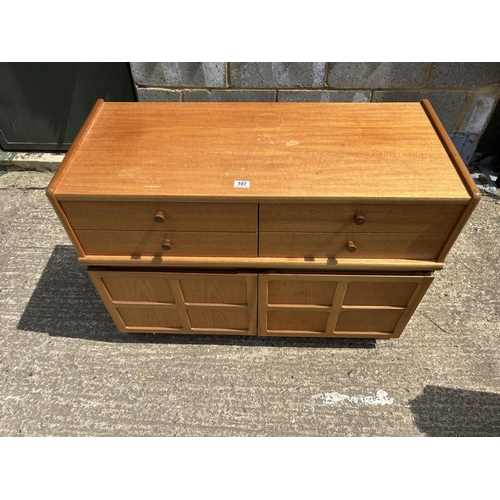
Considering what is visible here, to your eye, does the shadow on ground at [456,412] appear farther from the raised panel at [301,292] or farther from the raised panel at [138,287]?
the raised panel at [138,287]

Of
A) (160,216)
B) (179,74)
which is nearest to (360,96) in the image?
(179,74)

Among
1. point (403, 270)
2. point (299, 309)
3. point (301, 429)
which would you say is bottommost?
point (301, 429)

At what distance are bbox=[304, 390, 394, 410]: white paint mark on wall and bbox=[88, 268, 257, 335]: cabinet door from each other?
553 millimetres

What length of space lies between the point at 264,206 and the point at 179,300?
85cm

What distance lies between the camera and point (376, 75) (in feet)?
9.34

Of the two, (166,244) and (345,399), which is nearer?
(166,244)

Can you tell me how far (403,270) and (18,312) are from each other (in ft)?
8.52

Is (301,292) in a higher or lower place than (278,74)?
lower

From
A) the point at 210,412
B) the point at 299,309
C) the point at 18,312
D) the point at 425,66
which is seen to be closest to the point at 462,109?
the point at 425,66

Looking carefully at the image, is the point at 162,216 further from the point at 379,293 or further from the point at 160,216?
the point at 379,293

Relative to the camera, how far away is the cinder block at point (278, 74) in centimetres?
279

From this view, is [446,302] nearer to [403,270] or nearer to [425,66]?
[403,270]

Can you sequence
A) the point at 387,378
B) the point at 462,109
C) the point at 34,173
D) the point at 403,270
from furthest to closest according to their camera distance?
the point at 34,173 → the point at 462,109 → the point at 387,378 → the point at 403,270

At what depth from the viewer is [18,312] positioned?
2.74 meters
